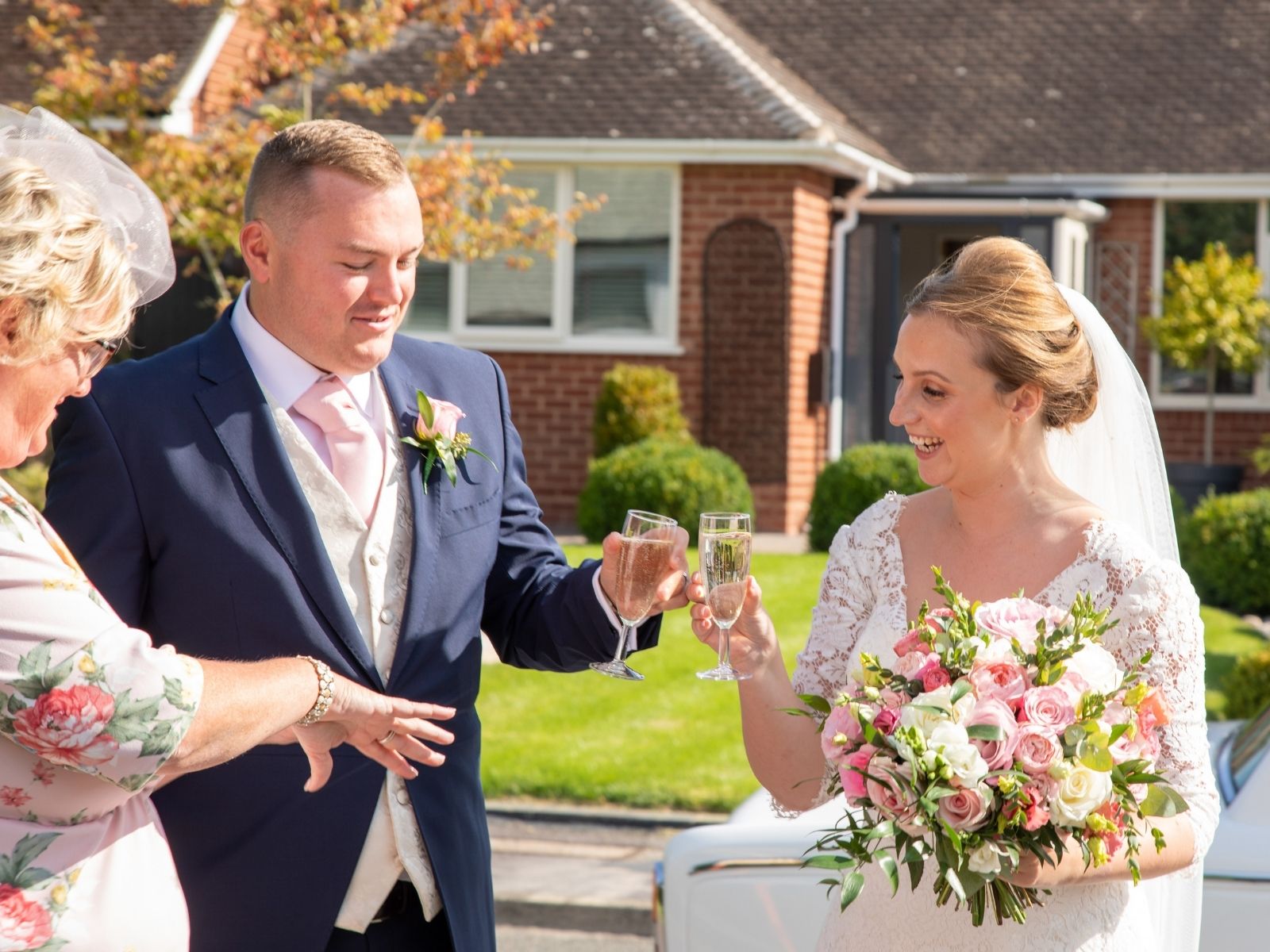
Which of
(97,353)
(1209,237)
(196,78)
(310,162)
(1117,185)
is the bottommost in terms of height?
(97,353)

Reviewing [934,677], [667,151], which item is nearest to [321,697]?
[934,677]

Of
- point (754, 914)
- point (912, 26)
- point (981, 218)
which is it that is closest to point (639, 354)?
point (981, 218)

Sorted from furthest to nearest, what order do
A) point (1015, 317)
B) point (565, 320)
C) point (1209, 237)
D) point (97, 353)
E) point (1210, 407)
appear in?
point (1209, 237), point (1210, 407), point (565, 320), point (1015, 317), point (97, 353)

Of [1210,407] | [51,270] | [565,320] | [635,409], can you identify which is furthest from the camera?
[1210,407]

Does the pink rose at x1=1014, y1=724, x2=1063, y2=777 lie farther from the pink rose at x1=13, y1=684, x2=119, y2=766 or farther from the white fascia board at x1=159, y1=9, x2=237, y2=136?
the white fascia board at x1=159, y1=9, x2=237, y2=136

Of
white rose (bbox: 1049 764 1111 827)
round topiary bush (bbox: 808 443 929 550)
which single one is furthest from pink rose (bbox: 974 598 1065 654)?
round topiary bush (bbox: 808 443 929 550)

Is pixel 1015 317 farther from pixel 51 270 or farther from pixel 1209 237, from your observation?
pixel 1209 237

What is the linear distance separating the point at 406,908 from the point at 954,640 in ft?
3.99

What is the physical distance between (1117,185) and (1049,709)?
16.9 m

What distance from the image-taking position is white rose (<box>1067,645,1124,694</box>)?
2.80 m

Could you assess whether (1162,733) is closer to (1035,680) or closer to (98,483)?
(1035,680)

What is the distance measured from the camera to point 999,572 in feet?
11.0

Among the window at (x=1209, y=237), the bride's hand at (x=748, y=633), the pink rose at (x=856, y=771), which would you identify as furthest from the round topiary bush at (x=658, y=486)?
the pink rose at (x=856, y=771)

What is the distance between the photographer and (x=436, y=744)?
11.3ft
